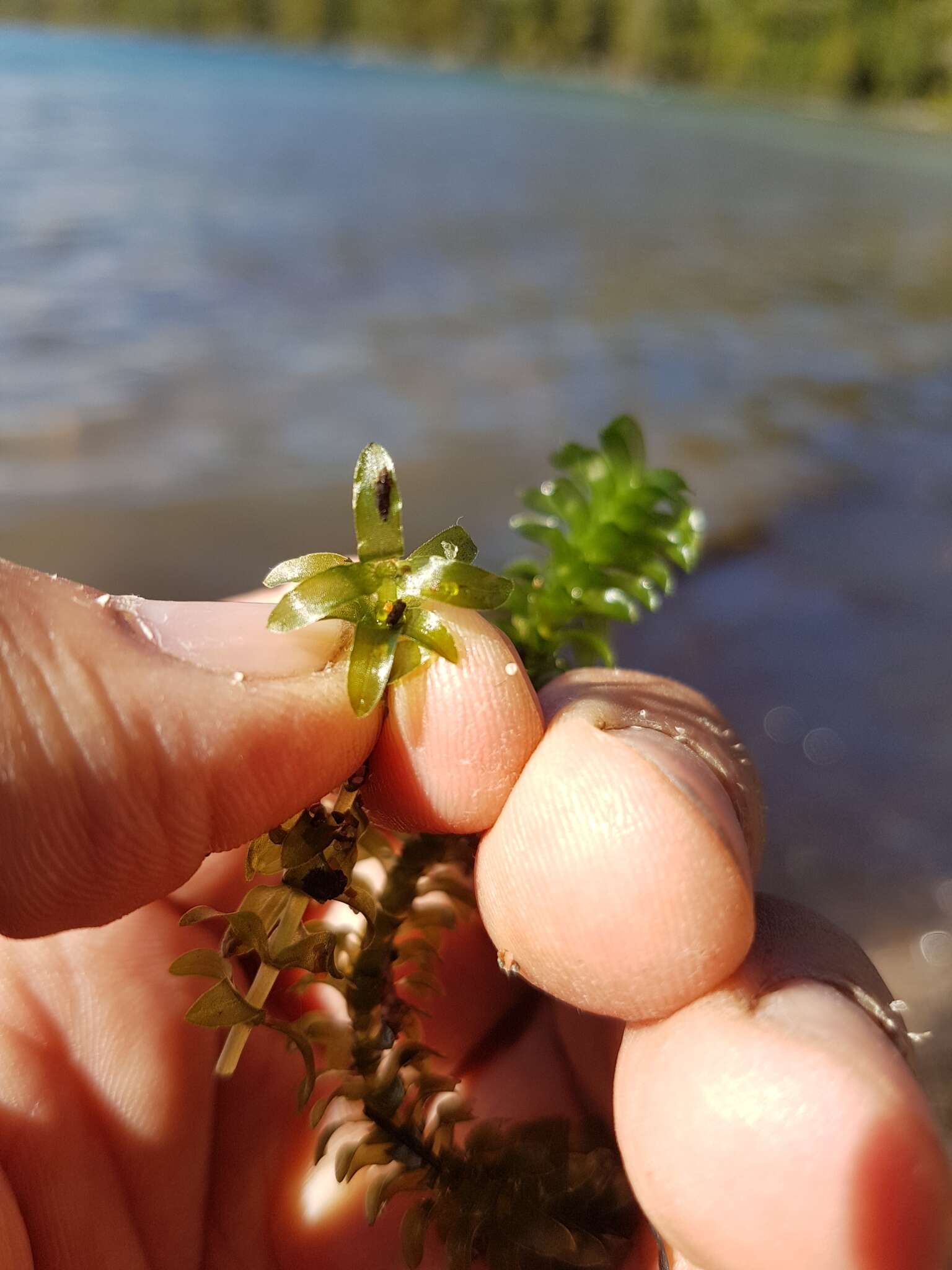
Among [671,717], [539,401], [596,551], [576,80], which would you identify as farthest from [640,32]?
[671,717]

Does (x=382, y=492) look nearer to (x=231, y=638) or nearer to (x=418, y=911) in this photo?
(x=231, y=638)

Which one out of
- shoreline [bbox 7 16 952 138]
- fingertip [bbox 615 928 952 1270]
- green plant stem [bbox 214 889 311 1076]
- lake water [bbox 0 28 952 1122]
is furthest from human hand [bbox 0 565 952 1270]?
shoreline [bbox 7 16 952 138]

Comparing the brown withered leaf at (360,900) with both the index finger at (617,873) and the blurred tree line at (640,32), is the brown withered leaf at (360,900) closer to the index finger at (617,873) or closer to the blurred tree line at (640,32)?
the index finger at (617,873)

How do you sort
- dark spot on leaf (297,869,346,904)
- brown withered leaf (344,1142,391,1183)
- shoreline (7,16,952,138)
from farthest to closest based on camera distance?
shoreline (7,16,952,138) → brown withered leaf (344,1142,391,1183) → dark spot on leaf (297,869,346,904)

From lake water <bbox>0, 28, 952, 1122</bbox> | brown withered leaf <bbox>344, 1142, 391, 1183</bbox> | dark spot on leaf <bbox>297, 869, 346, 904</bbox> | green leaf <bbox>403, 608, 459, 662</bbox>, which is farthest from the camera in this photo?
lake water <bbox>0, 28, 952, 1122</bbox>

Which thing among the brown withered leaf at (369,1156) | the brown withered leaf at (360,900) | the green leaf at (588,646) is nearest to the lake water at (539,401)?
the green leaf at (588,646)

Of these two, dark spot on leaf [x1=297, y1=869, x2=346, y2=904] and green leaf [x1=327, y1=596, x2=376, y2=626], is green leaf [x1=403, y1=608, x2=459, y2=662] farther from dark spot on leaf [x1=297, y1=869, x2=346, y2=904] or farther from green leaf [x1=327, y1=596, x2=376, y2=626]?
dark spot on leaf [x1=297, y1=869, x2=346, y2=904]

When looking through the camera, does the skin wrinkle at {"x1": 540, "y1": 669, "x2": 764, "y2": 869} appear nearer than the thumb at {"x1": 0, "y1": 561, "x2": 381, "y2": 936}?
No
